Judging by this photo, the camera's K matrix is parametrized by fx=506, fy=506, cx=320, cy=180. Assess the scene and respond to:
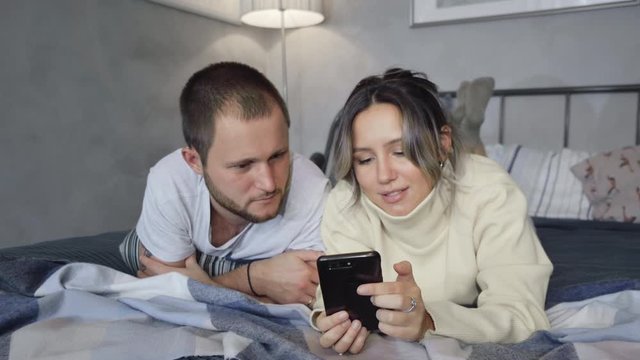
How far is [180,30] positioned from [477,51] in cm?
126

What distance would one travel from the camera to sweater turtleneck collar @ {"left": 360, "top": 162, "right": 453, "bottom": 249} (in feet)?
2.80

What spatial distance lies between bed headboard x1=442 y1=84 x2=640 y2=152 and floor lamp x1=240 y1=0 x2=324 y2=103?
2.30ft

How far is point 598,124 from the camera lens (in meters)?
1.99

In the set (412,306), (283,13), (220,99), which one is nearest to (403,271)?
(412,306)

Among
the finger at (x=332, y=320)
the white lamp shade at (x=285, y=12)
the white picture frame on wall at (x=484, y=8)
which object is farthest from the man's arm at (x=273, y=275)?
the white picture frame on wall at (x=484, y=8)

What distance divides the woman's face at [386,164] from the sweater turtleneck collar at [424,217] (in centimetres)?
1

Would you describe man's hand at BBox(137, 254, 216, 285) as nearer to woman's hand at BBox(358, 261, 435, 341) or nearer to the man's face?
the man's face

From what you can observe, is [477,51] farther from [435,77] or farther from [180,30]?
[180,30]

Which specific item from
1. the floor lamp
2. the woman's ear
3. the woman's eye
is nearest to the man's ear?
the woman's eye

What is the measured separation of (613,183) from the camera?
154 centimetres

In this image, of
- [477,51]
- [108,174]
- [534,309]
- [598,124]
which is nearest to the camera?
[534,309]

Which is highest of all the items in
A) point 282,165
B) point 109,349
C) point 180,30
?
point 180,30

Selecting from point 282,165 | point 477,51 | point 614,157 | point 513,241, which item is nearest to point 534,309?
point 513,241

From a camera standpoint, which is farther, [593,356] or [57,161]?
[57,161]
